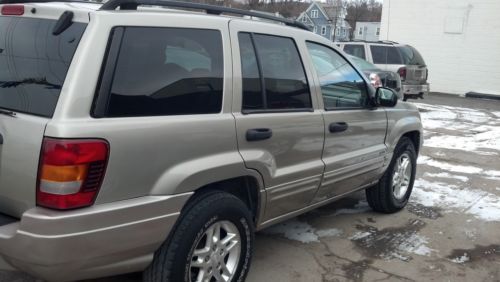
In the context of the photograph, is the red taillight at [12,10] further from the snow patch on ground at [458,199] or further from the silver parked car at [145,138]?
the snow patch on ground at [458,199]

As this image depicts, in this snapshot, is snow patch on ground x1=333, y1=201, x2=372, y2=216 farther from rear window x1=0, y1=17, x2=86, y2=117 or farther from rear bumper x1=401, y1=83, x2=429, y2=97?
rear bumper x1=401, y1=83, x2=429, y2=97

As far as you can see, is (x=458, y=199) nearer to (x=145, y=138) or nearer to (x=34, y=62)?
(x=145, y=138)

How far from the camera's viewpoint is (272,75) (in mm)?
3592

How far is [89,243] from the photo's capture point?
2521mm

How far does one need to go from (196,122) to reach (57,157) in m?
0.80

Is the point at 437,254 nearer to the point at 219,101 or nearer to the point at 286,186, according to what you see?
the point at 286,186

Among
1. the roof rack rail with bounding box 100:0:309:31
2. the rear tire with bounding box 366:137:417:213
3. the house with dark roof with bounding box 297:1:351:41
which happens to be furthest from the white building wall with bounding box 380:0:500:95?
the house with dark roof with bounding box 297:1:351:41

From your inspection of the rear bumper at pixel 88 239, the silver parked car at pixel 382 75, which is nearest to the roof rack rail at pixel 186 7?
the rear bumper at pixel 88 239

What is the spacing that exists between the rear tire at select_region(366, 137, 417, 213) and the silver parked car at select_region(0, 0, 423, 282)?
162cm

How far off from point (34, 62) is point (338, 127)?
2.26m

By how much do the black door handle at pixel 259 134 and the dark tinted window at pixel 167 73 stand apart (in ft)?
0.93

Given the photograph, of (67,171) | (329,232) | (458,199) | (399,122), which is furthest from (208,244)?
(458,199)

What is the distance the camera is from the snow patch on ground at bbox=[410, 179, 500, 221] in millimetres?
5664

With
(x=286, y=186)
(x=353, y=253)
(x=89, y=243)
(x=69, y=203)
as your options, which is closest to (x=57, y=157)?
(x=69, y=203)
